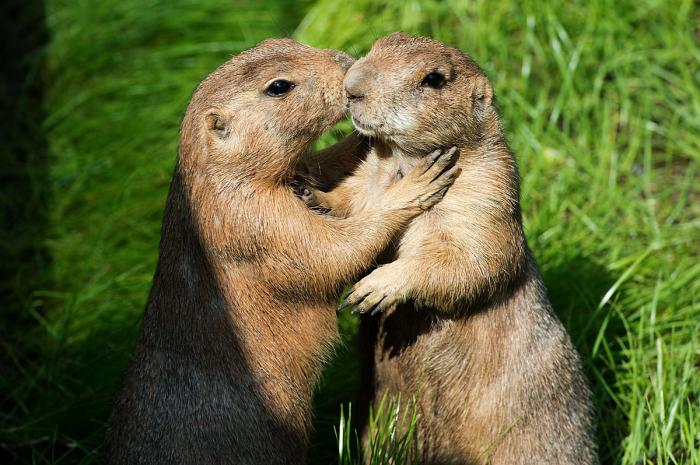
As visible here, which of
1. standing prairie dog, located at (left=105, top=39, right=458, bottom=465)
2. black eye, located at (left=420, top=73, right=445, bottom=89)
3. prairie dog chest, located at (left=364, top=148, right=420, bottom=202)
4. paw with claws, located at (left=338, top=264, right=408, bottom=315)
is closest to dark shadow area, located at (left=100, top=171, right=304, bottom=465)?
standing prairie dog, located at (left=105, top=39, right=458, bottom=465)

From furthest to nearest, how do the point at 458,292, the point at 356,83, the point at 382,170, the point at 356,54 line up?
the point at 356,54, the point at 382,170, the point at 458,292, the point at 356,83

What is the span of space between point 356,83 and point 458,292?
3.15ft

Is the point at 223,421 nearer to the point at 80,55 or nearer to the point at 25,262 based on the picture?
the point at 25,262

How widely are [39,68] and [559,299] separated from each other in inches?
184

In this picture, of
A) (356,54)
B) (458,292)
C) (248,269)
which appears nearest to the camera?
(458,292)

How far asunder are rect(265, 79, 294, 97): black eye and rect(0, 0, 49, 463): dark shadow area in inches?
93.1

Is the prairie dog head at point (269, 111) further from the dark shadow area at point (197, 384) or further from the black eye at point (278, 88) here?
the dark shadow area at point (197, 384)

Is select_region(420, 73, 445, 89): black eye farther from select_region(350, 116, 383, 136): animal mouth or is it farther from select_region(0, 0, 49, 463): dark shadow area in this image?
select_region(0, 0, 49, 463): dark shadow area

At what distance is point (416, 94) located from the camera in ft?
14.0

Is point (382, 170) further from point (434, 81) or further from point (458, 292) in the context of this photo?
point (458, 292)

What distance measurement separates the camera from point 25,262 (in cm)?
693

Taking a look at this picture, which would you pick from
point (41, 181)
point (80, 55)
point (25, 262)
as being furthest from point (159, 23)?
point (25, 262)

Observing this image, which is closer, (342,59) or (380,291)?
(380,291)

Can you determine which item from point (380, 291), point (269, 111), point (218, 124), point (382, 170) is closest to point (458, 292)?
point (380, 291)
